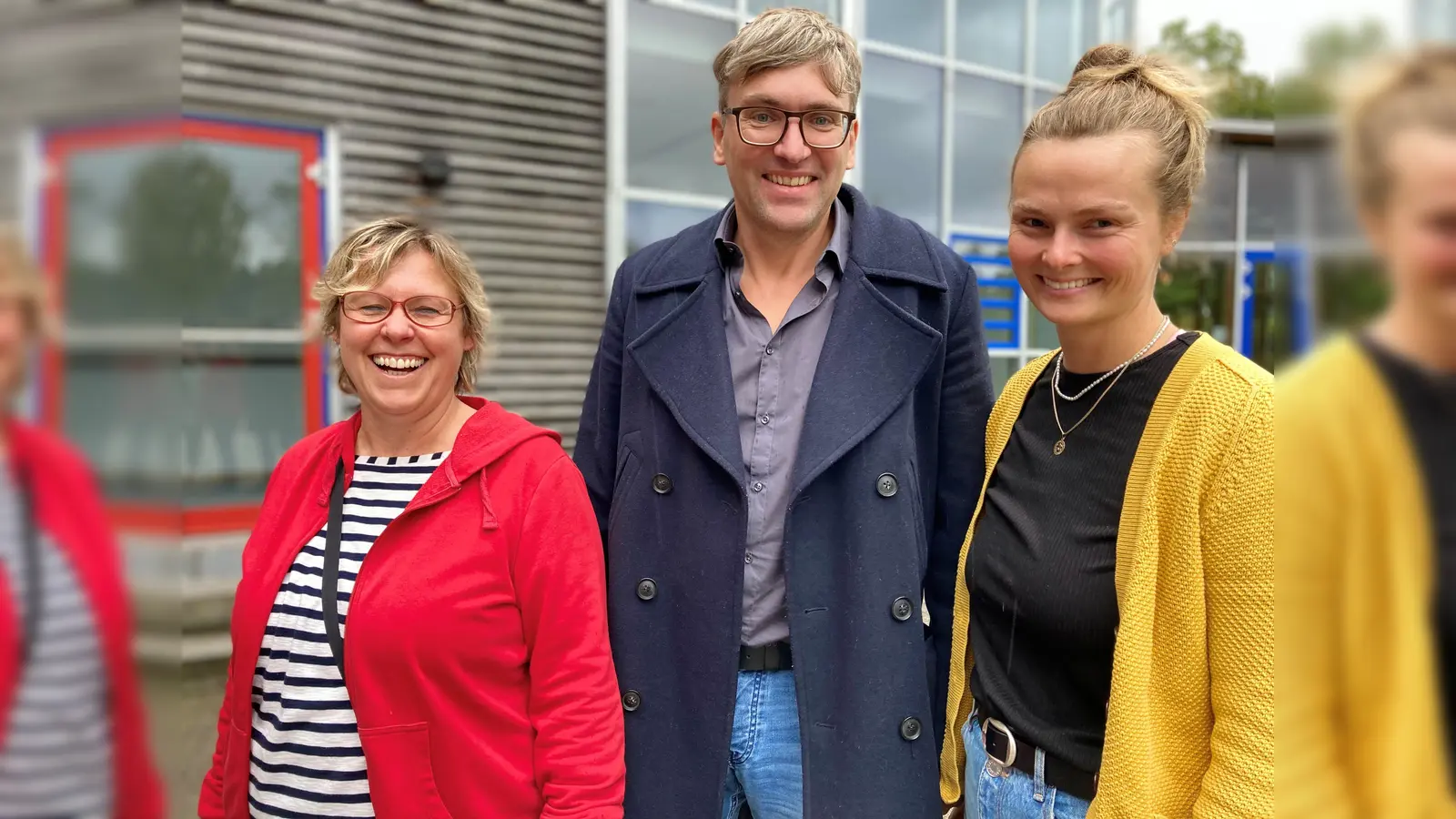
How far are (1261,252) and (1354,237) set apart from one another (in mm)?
50

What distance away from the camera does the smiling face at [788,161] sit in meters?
1.88

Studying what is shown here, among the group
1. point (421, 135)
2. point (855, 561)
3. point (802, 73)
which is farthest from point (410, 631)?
point (421, 135)

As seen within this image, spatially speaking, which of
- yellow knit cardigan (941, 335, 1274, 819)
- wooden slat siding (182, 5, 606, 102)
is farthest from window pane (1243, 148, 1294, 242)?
wooden slat siding (182, 5, 606, 102)

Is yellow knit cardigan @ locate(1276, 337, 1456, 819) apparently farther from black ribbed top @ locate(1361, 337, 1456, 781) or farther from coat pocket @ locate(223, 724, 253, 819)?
coat pocket @ locate(223, 724, 253, 819)

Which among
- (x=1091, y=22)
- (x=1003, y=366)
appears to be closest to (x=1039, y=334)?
(x=1003, y=366)

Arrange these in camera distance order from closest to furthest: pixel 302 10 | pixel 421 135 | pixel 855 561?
pixel 855 561, pixel 302 10, pixel 421 135

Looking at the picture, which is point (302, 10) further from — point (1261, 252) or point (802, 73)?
point (1261, 252)

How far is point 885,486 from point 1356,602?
5.11 feet

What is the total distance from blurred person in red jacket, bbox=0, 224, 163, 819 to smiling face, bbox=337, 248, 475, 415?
1.45 m

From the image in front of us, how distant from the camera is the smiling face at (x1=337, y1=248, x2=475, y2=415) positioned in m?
1.78

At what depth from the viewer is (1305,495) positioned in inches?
13.6

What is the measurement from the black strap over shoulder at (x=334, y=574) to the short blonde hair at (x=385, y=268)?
0.27 meters

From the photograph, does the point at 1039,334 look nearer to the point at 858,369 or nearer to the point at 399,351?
the point at 858,369

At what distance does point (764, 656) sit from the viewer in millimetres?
1908
